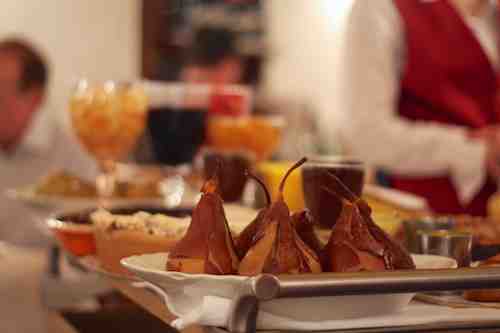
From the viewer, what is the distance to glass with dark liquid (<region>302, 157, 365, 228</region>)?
4.03 feet

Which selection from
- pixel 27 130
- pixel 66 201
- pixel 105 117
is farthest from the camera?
pixel 27 130

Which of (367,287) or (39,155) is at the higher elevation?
(367,287)

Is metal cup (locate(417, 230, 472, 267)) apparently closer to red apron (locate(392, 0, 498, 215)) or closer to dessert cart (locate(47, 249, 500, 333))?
dessert cart (locate(47, 249, 500, 333))

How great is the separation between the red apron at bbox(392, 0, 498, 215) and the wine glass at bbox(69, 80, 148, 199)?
684 mm

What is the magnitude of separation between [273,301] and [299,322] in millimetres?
28

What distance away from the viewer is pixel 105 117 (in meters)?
1.94

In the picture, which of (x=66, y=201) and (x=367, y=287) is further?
→ (x=66, y=201)

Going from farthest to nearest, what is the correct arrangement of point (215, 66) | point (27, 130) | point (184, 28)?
1. point (184, 28)
2. point (215, 66)
3. point (27, 130)

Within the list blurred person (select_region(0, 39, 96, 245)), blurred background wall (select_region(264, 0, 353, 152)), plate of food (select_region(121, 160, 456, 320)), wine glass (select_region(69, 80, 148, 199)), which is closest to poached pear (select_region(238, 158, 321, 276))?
plate of food (select_region(121, 160, 456, 320))

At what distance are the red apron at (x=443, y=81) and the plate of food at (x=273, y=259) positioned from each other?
141cm

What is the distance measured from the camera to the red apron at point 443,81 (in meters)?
2.31

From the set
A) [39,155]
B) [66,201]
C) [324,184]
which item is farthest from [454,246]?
[39,155]

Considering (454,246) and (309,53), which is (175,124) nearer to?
(454,246)

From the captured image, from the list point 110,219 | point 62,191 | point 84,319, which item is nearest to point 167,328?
point 110,219
